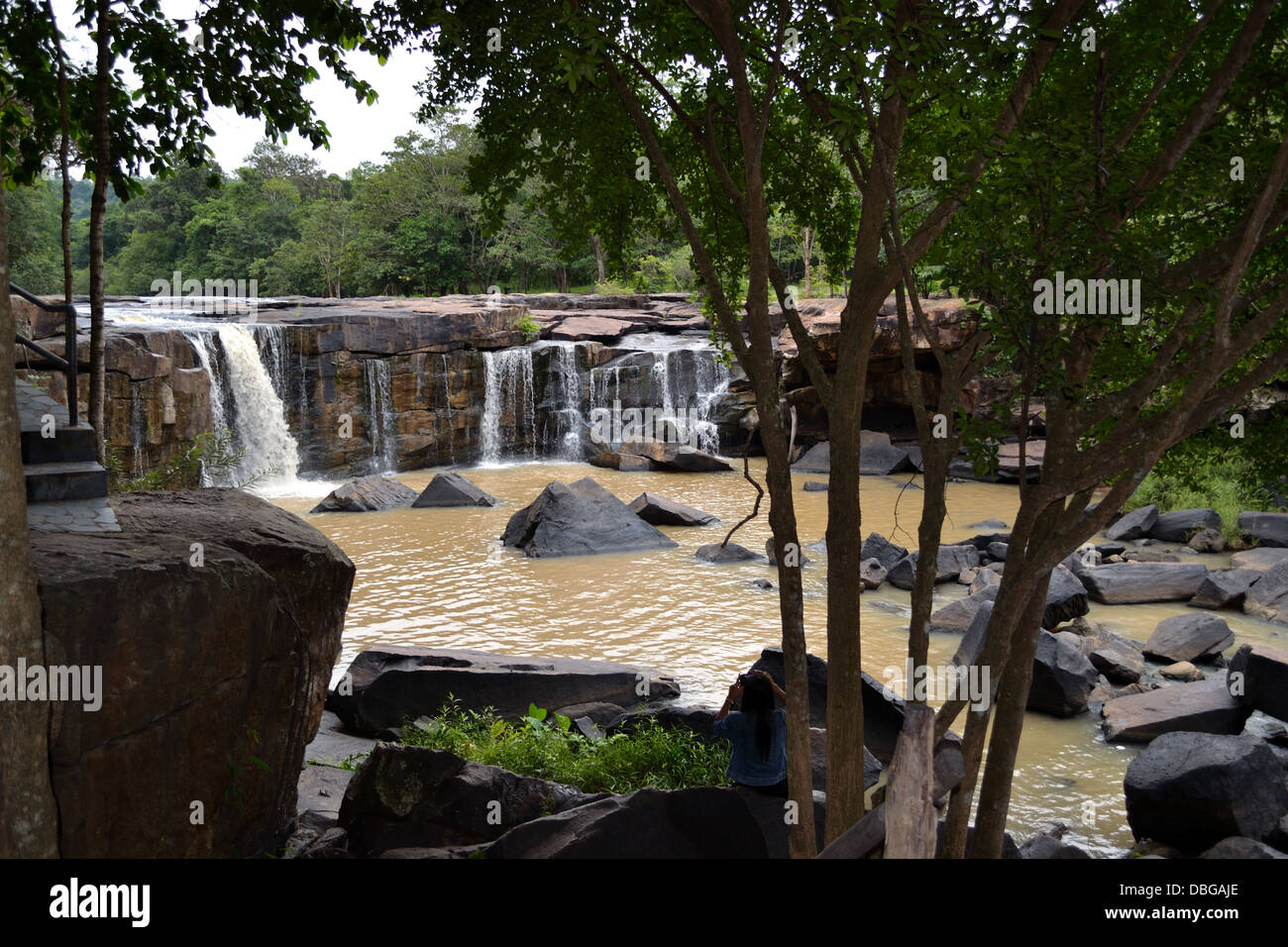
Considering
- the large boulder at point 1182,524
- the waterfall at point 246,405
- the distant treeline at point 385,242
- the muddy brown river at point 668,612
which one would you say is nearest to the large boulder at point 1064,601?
the muddy brown river at point 668,612

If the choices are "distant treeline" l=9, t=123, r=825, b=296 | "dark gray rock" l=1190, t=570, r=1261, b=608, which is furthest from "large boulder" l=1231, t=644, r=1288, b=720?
"distant treeline" l=9, t=123, r=825, b=296

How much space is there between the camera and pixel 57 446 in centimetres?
515

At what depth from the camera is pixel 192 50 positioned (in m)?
7.50

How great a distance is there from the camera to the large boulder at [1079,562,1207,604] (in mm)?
12000

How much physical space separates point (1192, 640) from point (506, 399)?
730 inches

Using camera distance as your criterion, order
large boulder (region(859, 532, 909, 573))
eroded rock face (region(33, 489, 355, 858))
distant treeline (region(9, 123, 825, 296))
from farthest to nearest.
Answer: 1. distant treeline (region(9, 123, 825, 296))
2. large boulder (region(859, 532, 909, 573))
3. eroded rock face (region(33, 489, 355, 858))

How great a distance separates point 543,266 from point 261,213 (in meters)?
14.3

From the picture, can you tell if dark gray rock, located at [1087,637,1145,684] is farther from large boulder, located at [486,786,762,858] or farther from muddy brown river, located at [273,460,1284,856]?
large boulder, located at [486,786,762,858]

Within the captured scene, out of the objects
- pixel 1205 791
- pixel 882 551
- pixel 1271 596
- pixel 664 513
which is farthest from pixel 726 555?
pixel 1205 791

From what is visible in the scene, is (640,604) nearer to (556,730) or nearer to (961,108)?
(556,730)

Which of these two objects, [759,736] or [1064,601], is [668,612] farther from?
[759,736]

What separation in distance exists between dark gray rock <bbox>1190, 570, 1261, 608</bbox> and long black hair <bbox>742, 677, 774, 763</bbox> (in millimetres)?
8647

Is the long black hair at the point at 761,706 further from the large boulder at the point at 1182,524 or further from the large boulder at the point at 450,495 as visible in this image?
the large boulder at the point at 450,495
